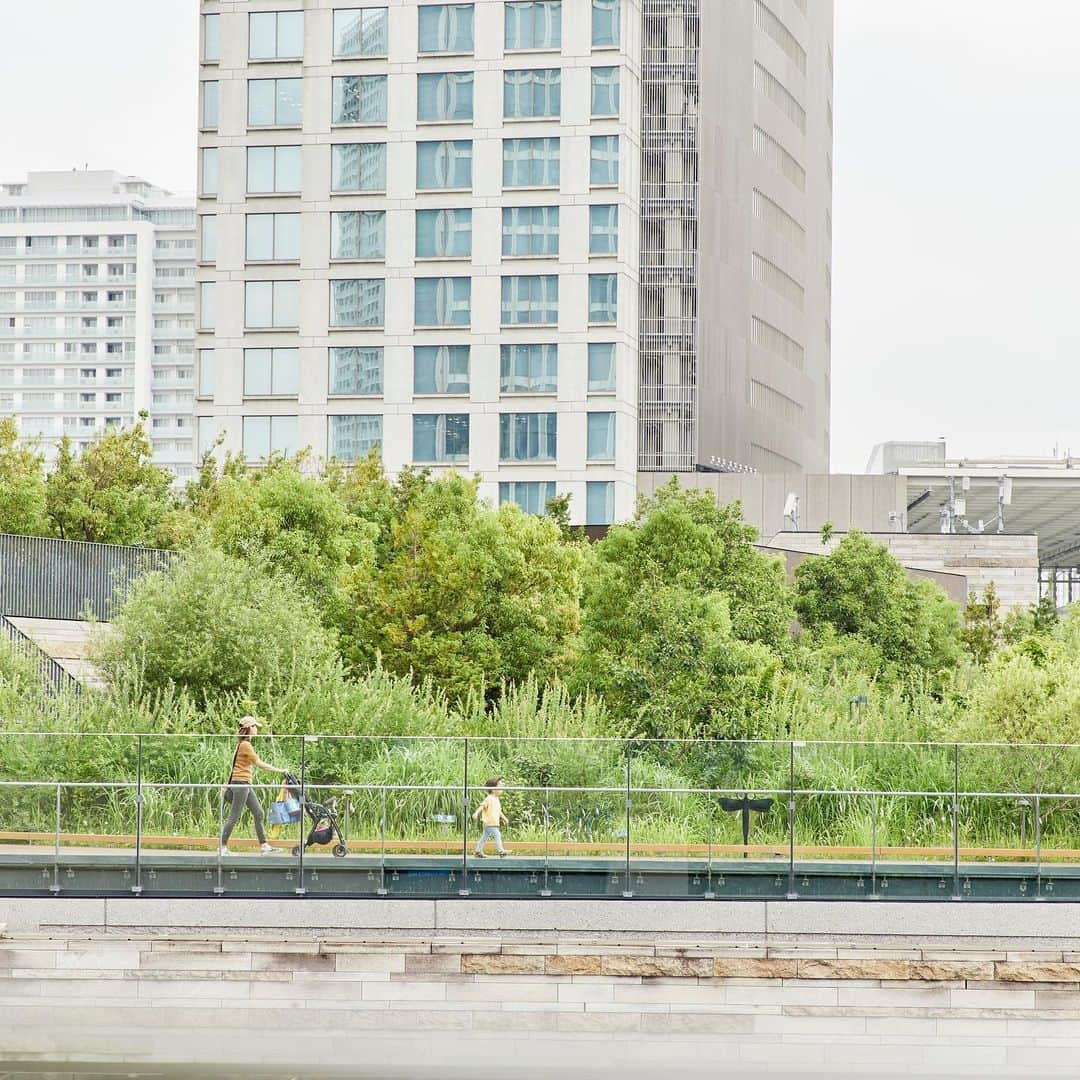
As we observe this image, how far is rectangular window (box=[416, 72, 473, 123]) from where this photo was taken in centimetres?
7575

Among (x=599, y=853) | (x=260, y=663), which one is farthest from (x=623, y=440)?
(x=599, y=853)

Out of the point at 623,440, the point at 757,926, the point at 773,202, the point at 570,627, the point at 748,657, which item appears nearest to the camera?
the point at 757,926

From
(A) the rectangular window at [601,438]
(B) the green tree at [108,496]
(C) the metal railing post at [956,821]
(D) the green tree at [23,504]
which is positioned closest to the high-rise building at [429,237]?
(A) the rectangular window at [601,438]

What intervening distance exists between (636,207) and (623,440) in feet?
34.9

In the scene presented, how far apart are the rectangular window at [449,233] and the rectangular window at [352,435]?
7869mm

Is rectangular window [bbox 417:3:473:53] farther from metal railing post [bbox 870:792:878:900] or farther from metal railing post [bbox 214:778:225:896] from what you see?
metal railing post [bbox 870:792:878:900]

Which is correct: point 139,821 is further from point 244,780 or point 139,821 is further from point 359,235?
point 359,235

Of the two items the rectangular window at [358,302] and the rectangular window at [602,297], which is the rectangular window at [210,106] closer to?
the rectangular window at [358,302]

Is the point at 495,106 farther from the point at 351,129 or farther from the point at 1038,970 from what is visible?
the point at 1038,970

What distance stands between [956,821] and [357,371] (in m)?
55.8

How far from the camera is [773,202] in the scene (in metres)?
102

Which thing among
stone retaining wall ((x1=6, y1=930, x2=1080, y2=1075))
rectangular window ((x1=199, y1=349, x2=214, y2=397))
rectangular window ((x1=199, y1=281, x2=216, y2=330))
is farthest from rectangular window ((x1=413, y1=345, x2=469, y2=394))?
stone retaining wall ((x1=6, y1=930, x2=1080, y2=1075))

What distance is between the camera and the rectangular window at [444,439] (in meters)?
75.4

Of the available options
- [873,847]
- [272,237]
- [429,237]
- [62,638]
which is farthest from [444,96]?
[873,847]
